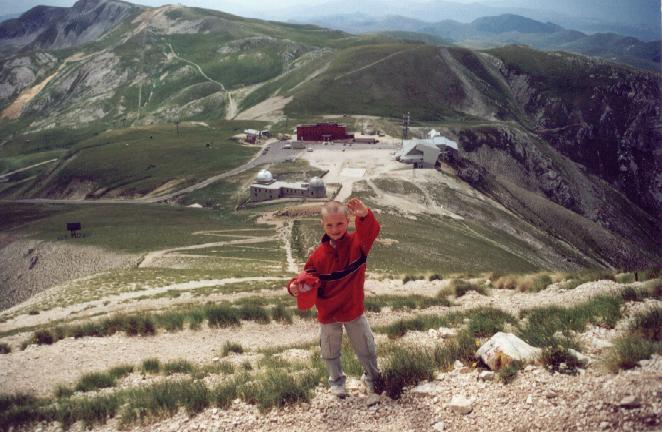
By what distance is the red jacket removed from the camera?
7633mm

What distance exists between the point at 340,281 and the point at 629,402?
14.3 ft

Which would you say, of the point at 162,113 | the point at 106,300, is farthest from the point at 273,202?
the point at 162,113

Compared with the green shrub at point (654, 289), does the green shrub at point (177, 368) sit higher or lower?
lower

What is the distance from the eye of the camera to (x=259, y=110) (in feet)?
501

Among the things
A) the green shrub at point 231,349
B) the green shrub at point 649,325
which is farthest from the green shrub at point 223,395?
the green shrub at point 649,325

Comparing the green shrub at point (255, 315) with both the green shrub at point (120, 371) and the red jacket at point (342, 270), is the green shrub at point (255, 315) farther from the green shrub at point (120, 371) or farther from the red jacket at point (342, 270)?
the red jacket at point (342, 270)

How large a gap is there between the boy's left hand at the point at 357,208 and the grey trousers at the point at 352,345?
74.4 inches

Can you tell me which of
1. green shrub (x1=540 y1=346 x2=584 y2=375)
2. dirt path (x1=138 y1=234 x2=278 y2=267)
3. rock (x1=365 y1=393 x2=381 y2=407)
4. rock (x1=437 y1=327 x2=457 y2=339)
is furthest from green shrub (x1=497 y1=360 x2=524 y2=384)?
dirt path (x1=138 y1=234 x2=278 y2=267)

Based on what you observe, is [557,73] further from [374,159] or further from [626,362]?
[626,362]

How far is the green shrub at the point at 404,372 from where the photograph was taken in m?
7.74

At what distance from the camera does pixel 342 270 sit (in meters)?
7.63

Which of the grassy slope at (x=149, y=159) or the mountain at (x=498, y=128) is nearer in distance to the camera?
the grassy slope at (x=149, y=159)

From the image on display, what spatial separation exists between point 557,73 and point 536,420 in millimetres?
201068

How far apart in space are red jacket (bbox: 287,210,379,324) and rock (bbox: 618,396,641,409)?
155 inches
